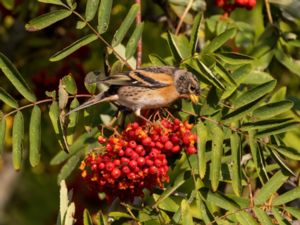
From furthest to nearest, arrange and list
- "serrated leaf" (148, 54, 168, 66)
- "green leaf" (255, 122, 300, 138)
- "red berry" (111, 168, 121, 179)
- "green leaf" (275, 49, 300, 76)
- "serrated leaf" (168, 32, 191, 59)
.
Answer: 1. "green leaf" (275, 49, 300, 76)
2. "serrated leaf" (148, 54, 168, 66)
3. "serrated leaf" (168, 32, 191, 59)
4. "green leaf" (255, 122, 300, 138)
5. "red berry" (111, 168, 121, 179)

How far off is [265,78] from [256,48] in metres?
0.42

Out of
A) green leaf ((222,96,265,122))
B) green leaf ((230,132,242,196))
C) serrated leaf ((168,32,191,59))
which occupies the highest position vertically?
serrated leaf ((168,32,191,59))

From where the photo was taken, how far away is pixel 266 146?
173 inches

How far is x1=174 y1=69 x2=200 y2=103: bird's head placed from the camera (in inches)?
176

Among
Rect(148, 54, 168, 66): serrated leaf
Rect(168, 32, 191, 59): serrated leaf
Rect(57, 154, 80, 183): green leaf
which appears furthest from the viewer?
Rect(57, 154, 80, 183): green leaf

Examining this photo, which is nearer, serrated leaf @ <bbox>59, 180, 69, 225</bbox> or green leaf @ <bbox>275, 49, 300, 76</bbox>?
serrated leaf @ <bbox>59, 180, 69, 225</bbox>

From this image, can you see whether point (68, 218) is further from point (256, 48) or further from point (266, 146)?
point (256, 48)

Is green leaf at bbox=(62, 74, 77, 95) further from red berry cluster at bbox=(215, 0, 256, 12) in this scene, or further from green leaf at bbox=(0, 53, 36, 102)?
red berry cluster at bbox=(215, 0, 256, 12)

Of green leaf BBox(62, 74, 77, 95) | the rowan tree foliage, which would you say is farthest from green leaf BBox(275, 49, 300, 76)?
green leaf BBox(62, 74, 77, 95)

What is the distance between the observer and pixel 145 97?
4.79m

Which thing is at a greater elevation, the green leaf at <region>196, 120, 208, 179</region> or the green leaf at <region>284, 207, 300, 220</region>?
the green leaf at <region>196, 120, 208, 179</region>

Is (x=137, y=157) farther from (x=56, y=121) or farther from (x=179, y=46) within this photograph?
(x=179, y=46)

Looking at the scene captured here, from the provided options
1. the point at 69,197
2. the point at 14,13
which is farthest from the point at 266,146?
the point at 14,13

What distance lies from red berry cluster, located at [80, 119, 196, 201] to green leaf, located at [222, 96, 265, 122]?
24 centimetres
